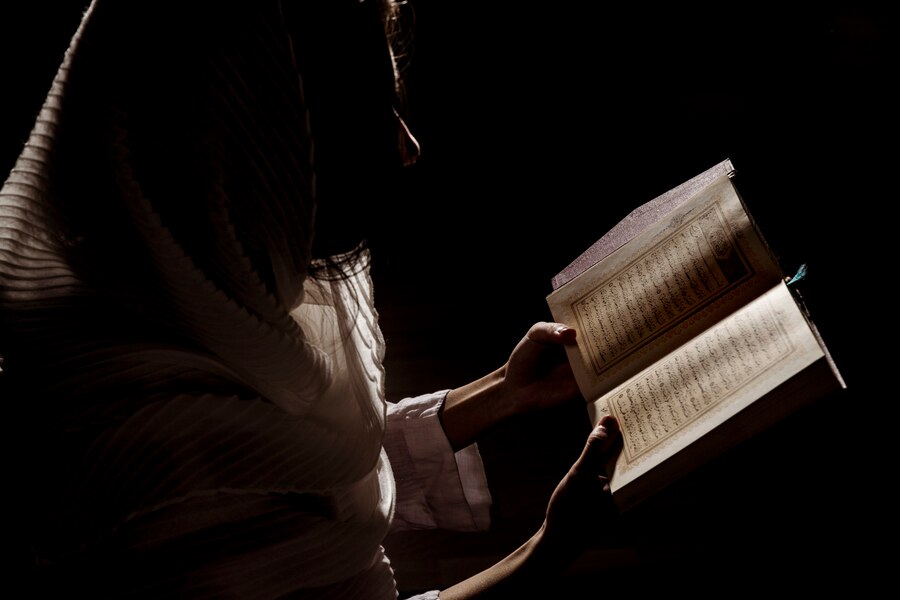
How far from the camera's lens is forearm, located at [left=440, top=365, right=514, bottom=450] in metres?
0.99

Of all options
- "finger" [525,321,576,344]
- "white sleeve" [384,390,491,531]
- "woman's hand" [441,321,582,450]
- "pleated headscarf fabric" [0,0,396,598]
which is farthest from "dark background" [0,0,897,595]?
"pleated headscarf fabric" [0,0,396,598]

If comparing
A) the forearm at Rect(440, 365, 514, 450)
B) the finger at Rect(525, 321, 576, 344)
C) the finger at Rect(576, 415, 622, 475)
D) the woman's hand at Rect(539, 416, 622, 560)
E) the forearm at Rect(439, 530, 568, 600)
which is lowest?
the forearm at Rect(439, 530, 568, 600)

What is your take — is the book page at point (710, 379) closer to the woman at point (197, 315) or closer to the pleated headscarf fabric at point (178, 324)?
the woman at point (197, 315)

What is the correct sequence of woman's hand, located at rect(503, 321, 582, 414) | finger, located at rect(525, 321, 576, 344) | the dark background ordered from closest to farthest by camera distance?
finger, located at rect(525, 321, 576, 344) < woman's hand, located at rect(503, 321, 582, 414) < the dark background

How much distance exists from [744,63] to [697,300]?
110 centimetres

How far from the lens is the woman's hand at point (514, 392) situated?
96 centimetres

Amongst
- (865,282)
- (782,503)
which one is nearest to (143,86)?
(782,503)

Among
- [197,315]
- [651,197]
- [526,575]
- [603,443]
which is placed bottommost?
[526,575]

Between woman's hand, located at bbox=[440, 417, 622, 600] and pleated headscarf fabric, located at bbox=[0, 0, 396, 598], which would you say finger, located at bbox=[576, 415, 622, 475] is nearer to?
woman's hand, located at bbox=[440, 417, 622, 600]

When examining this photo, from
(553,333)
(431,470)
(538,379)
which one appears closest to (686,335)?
(553,333)

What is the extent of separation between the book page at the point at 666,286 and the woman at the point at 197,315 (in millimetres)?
110

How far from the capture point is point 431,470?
40.2 inches

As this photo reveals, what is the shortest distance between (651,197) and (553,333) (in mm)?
797

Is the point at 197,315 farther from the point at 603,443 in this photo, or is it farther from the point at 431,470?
Result: the point at 431,470
